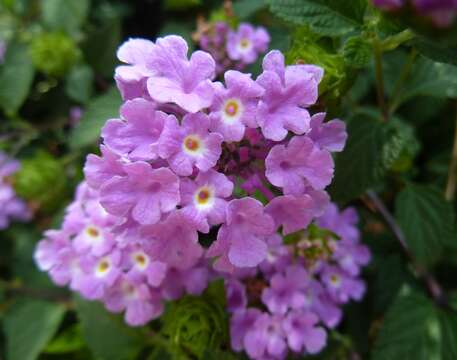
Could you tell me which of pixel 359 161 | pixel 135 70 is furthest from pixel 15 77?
pixel 359 161

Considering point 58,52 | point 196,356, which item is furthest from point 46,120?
point 196,356

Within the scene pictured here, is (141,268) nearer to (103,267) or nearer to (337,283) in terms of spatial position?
(103,267)

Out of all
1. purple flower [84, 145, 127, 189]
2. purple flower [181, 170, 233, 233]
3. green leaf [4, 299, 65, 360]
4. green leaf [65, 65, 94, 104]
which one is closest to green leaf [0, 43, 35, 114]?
green leaf [65, 65, 94, 104]

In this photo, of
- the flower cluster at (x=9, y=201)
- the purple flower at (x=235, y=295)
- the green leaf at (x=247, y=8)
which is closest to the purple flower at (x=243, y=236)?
the purple flower at (x=235, y=295)

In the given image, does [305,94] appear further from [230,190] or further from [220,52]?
[220,52]

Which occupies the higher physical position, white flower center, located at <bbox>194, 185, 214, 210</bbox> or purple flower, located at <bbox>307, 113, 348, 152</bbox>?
purple flower, located at <bbox>307, 113, 348, 152</bbox>

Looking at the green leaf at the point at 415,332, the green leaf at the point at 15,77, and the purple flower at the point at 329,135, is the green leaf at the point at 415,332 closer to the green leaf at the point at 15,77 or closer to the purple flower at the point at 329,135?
the purple flower at the point at 329,135

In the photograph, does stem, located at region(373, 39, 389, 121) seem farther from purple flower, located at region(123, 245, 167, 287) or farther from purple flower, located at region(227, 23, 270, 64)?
purple flower, located at region(123, 245, 167, 287)

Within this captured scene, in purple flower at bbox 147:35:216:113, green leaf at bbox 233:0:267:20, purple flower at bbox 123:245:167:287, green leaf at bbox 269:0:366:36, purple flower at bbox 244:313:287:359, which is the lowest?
purple flower at bbox 244:313:287:359
